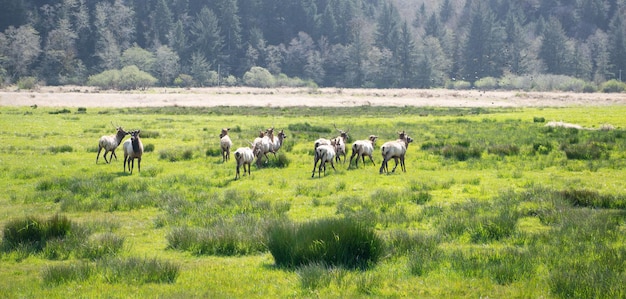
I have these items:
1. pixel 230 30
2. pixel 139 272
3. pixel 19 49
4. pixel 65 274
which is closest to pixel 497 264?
pixel 139 272

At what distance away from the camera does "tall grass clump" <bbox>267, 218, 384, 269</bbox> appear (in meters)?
10.8

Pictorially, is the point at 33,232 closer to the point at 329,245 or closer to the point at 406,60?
the point at 329,245

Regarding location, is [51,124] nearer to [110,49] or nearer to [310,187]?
[310,187]

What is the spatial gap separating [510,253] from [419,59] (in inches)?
5956

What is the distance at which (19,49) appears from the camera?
467ft

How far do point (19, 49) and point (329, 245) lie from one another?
151 meters

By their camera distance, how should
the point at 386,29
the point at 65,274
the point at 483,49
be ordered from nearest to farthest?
the point at 65,274
the point at 483,49
the point at 386,29

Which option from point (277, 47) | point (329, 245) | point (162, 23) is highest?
point (162, 23)

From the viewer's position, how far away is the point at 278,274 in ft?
34.3

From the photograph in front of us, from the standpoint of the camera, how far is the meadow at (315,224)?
980 centimetres

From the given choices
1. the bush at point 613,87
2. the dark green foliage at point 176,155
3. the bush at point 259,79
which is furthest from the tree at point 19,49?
the bush at point 613,87

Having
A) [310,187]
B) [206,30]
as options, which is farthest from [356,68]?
[310,187]

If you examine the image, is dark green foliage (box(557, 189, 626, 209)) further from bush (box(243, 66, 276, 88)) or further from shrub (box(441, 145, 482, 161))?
bush (box(243, 66, 276, 88))

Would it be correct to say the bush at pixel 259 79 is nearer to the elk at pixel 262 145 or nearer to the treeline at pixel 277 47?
the treeline at pixel 277 47
